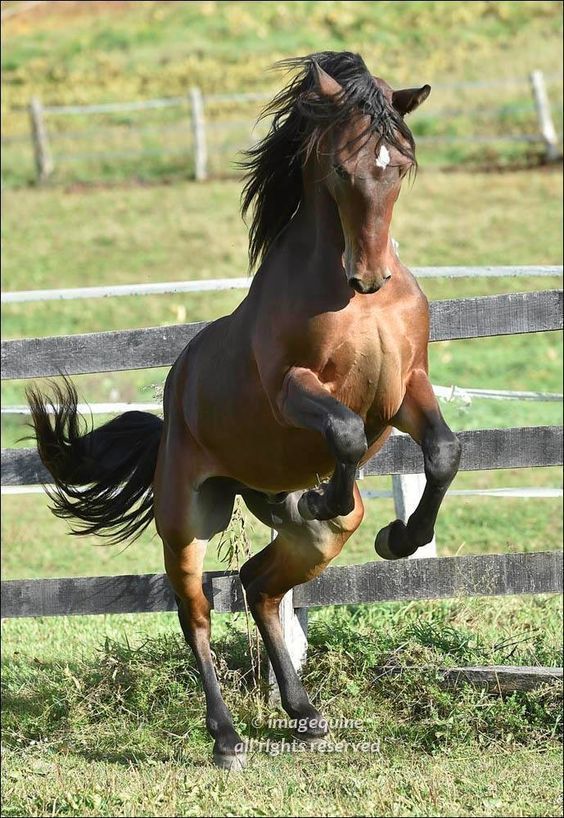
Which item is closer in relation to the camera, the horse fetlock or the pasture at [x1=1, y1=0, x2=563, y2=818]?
the horse fetlock

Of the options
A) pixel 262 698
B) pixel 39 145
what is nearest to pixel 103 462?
pixel 262 698

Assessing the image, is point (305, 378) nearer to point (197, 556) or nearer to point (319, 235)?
point (319, 235)

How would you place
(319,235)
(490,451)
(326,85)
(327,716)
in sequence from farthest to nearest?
1. (490,451)
2. (327,716)
3. (319,235)
4. (326,85)

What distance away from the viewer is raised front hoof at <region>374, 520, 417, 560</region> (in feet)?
13.4

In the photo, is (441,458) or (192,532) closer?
(441,458)

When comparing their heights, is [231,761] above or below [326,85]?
below

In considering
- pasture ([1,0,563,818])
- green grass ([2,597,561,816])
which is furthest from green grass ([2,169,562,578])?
green grass ([2,597,561,816])

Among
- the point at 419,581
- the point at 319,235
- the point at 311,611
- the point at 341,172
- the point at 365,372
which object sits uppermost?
the point at 341,172

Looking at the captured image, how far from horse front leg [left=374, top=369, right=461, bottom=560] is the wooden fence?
122cm

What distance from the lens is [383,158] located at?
3631 mm

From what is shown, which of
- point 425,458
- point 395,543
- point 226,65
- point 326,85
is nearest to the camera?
point 326,85

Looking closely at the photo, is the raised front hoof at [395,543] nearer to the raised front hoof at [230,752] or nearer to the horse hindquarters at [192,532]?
the horse hindquarters at [192,532]

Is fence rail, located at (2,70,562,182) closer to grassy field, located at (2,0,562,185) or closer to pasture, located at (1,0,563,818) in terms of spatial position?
grassy field, located at (2,0,562,185)

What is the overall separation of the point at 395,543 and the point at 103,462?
1760mm
